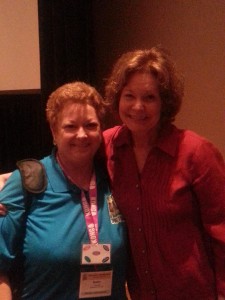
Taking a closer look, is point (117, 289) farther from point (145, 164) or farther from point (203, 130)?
point (203, 130)

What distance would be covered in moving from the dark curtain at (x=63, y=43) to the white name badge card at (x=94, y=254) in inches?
65.8

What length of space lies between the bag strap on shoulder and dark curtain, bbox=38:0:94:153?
1.46 meters

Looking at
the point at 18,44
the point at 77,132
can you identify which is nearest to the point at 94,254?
the point at 77,132

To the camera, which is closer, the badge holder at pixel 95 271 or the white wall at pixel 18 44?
the badge holder at pixel 95 271

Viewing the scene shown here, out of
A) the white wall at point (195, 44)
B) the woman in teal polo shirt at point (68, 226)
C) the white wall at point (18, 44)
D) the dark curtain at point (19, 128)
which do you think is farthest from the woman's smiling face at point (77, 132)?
the dark curtain at point (19, 128)

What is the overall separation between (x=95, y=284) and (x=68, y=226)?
9.5 inches

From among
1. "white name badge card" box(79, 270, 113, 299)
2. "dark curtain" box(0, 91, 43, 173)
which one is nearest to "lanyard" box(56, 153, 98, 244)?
"white name badge card" box(79, 270, 113, 299)

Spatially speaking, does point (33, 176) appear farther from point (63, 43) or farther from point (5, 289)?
point (63, 43)

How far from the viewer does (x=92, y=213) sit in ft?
4.94

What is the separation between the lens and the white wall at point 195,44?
2291mm

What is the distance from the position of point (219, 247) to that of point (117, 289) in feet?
1.36

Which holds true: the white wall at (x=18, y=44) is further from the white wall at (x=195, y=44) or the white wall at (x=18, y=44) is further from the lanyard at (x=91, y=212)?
the lanyard at (x=91, y=212)

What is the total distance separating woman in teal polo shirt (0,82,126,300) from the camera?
1.47m

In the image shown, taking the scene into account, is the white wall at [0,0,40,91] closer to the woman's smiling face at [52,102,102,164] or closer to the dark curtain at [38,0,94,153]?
the dark curtain at [38,0,94,153]
